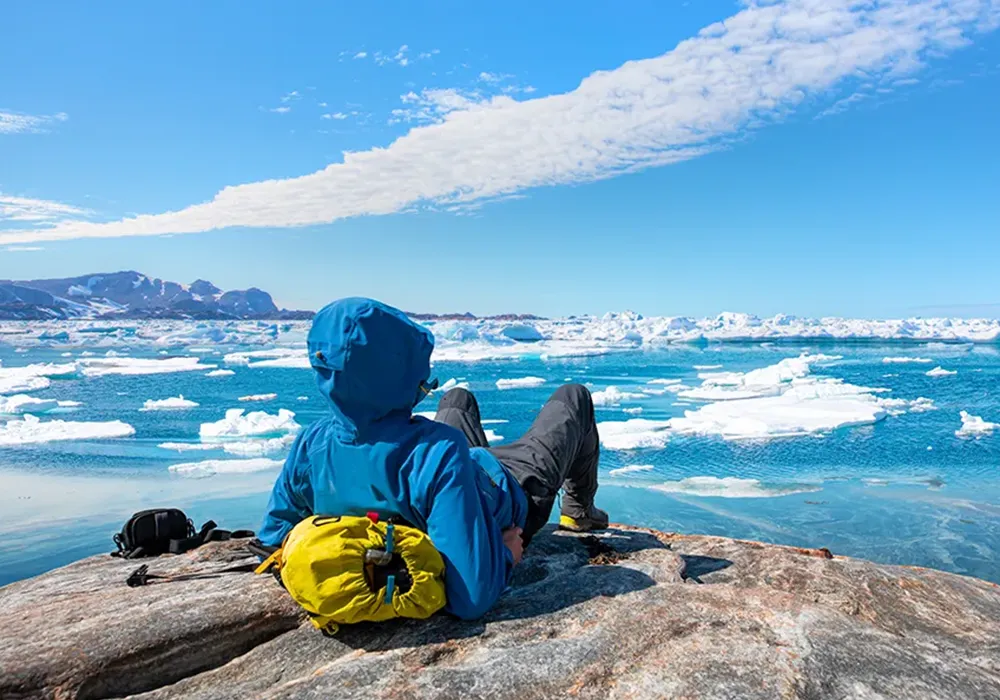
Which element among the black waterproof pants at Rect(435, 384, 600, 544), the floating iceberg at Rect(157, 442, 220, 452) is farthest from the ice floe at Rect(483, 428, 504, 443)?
the black waterproof pants at Rect(435, 384, 600, 544)

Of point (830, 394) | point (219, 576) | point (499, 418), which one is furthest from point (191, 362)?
point (219, 576)

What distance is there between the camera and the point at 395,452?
2.05m

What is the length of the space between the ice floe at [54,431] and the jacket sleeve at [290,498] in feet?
52.0

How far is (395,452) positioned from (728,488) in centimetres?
1069

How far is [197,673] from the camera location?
6.98ft

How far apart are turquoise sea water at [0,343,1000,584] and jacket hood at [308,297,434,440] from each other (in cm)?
761

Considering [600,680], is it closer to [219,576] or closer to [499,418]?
[219,576]

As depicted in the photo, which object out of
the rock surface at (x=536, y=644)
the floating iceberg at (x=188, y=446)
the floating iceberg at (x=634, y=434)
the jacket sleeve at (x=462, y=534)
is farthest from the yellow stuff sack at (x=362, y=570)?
the floating iceberg at (x=188, y=446)

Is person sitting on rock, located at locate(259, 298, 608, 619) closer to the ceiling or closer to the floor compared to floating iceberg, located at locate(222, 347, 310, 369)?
closer to the ceiling

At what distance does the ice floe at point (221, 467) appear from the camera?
12.3 metres

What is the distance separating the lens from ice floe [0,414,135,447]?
15.4m

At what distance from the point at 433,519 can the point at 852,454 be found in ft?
47.9

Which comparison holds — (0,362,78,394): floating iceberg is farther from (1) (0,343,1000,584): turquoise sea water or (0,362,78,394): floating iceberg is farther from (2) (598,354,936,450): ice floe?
(2) (598,354,936,450): ice floe

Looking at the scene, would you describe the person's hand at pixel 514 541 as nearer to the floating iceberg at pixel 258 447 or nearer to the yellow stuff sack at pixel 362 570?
the yellow stuff sack at pixel 362 570
